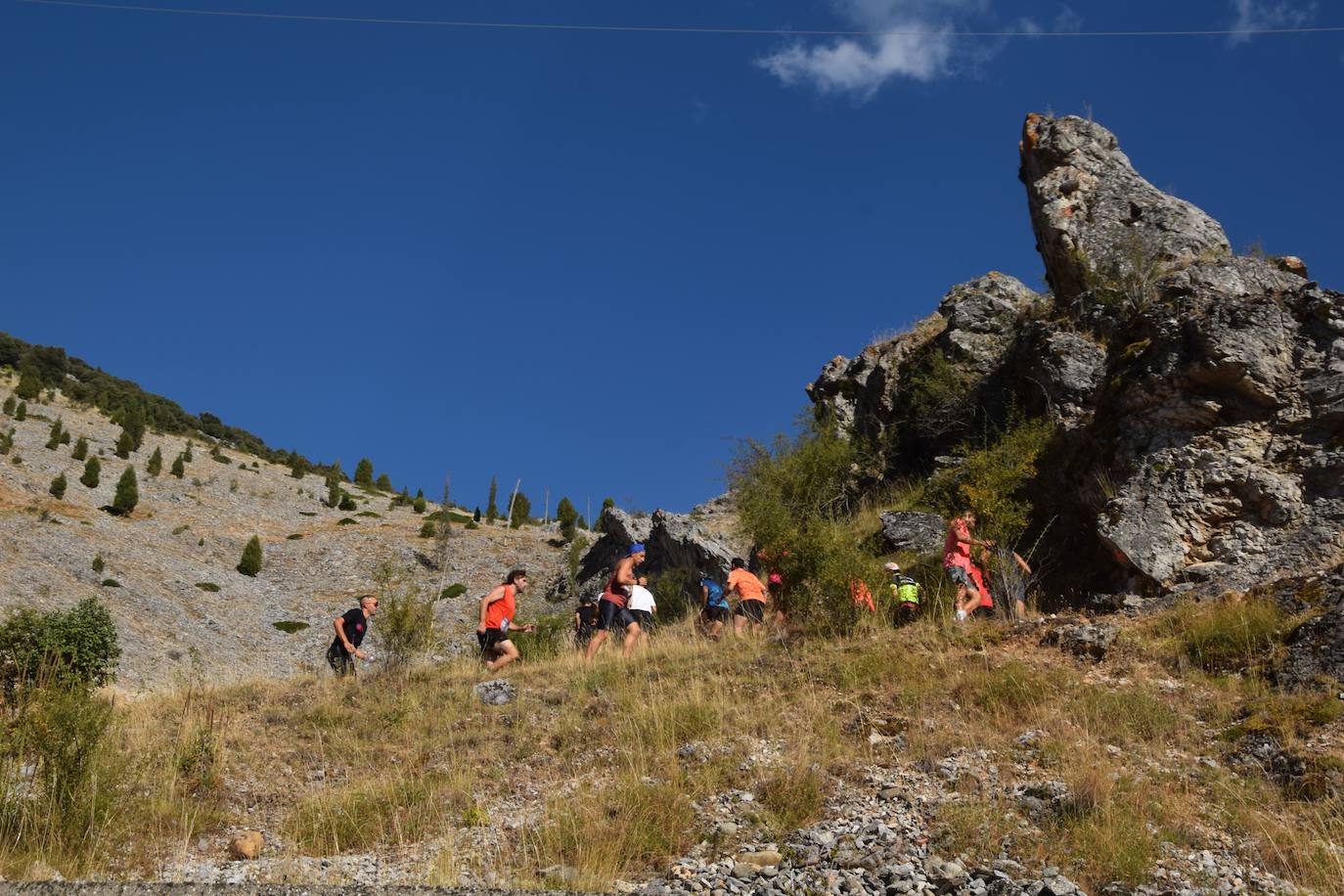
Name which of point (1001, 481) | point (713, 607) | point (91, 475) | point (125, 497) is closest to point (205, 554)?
point (125, 497)

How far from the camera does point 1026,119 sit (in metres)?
22.1

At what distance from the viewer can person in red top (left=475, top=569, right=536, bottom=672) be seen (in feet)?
38.0

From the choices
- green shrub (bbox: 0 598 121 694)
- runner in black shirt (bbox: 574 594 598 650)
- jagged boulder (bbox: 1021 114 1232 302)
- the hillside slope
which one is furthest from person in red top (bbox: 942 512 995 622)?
the hillside slope

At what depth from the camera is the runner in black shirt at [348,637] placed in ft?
38.0

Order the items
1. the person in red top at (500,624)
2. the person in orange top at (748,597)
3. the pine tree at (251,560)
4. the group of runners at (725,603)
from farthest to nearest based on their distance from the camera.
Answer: the pine tree at (251,560), the person in orange top at (748,597), the person in red top at (500,624), the group of runners at (725,603)

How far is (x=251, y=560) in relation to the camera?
153ft

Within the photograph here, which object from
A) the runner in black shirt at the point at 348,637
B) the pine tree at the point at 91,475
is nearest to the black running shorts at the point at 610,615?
the runner in black shirt at the point at 348,637

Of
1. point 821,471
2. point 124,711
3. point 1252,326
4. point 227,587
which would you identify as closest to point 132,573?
point 227,587

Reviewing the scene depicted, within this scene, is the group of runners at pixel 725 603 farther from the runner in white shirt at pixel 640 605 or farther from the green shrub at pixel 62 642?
the green shrub at pixel 62 642

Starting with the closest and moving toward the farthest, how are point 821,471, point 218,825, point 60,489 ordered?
point 218,825
point 821,471
point 60,489

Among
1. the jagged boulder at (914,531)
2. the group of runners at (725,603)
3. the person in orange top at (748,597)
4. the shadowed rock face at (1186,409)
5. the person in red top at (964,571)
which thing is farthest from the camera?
the jagged boulder at (914,531)

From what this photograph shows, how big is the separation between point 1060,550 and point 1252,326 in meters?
3.55

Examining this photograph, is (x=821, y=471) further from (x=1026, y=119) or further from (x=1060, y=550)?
(x=1026, y=119)

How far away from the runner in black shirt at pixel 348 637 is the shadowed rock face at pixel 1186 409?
853cm
